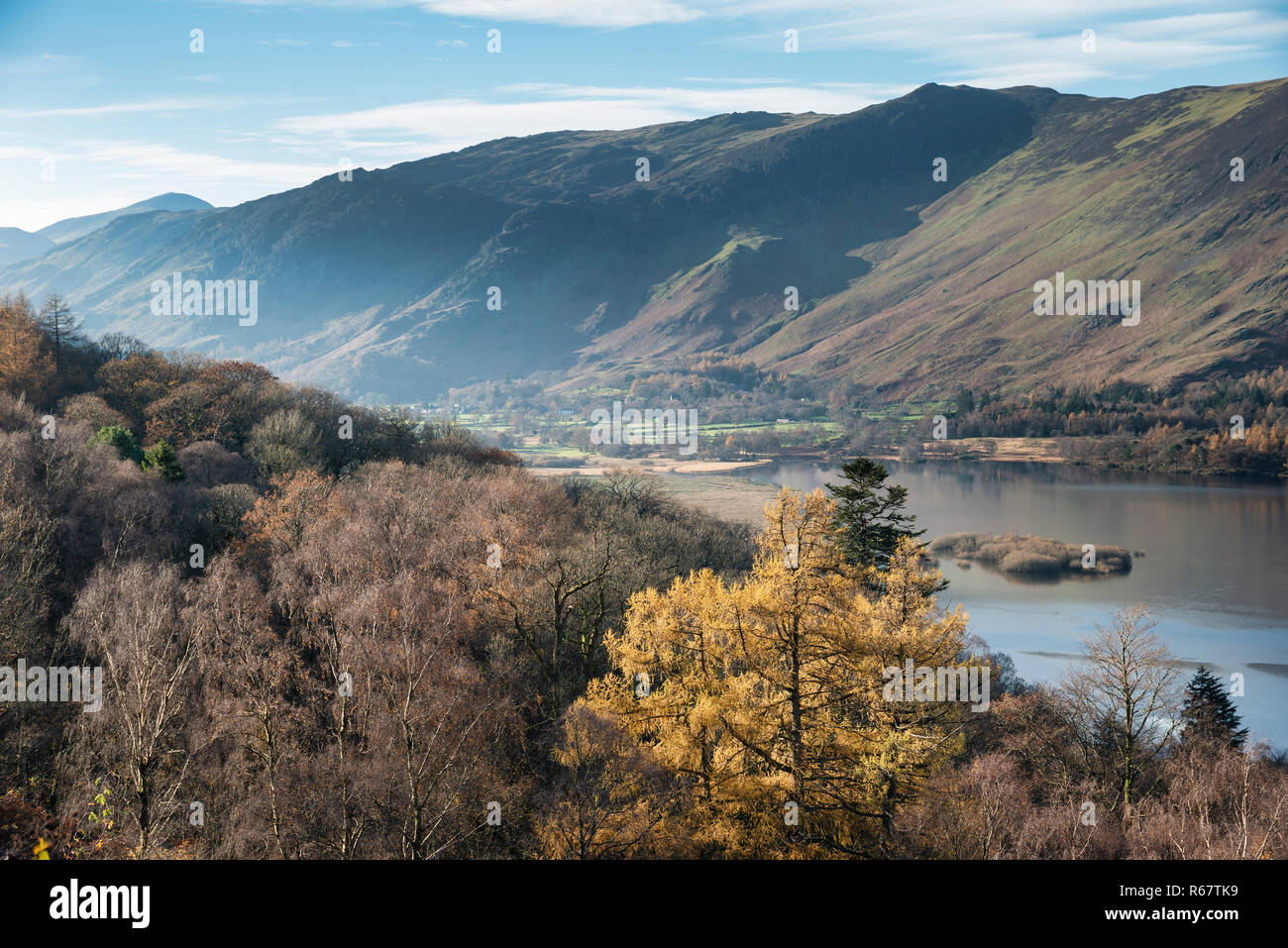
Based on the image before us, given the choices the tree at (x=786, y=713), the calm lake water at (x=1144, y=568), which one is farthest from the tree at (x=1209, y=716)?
the tree at (x=786, y=713)

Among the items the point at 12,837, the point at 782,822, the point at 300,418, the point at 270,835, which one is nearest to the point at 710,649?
the point at 782,822

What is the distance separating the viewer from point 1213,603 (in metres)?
70.9

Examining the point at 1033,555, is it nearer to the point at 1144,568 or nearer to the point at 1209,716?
the point at 1144,568

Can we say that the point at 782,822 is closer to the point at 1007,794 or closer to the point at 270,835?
the point at 1007,794

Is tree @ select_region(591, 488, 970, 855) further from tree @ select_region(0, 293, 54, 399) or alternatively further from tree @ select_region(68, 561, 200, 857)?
tree @ select_region(0, 293, 54, 399)

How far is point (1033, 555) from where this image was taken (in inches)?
3393

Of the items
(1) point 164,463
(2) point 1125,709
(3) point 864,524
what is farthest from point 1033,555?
(1) point 164,463

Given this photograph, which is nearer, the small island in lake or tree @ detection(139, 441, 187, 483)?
tree @ detection(139, 441, 187, 483)

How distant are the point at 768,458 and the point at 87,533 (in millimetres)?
131435

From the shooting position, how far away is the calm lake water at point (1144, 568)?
2302 inches

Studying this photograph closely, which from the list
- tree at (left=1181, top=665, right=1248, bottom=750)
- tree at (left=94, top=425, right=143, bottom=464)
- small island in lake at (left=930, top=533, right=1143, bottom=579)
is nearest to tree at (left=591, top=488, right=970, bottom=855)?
tree at (left=1181, top=665, right=1248, bottom=750)

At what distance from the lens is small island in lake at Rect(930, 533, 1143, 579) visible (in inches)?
3263

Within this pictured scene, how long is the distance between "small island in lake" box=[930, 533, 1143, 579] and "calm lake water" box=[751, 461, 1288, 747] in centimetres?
197

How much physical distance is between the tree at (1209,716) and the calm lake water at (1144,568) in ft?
13.4
